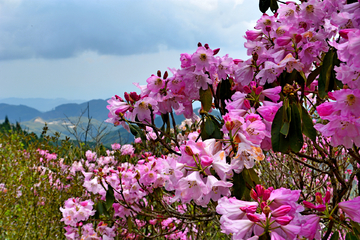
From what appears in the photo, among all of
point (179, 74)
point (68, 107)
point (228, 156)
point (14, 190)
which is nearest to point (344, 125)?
point (228, 156)

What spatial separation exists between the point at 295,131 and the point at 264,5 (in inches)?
38.0

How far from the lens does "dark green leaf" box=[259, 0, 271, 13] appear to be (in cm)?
151

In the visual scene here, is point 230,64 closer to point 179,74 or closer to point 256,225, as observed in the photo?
point 179,74

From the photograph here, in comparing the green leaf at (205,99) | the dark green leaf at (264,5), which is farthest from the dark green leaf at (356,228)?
the dark green leaf at (264,5)

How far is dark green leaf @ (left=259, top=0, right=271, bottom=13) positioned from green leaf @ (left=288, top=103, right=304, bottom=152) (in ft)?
2.93

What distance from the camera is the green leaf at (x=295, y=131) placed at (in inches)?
33.2

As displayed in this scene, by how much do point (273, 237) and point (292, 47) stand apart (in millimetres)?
899

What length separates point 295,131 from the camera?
860 millimetres

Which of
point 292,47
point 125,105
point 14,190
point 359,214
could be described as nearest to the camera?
point 359,214

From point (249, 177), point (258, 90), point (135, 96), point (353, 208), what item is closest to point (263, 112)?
point (258, 90)

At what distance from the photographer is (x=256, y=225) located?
640mm

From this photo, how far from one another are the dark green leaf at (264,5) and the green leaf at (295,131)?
2.93ft

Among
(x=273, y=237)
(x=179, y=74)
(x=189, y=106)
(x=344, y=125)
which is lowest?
(x=273, y=237)

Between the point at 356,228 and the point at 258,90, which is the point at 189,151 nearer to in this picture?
the point at 258,90
